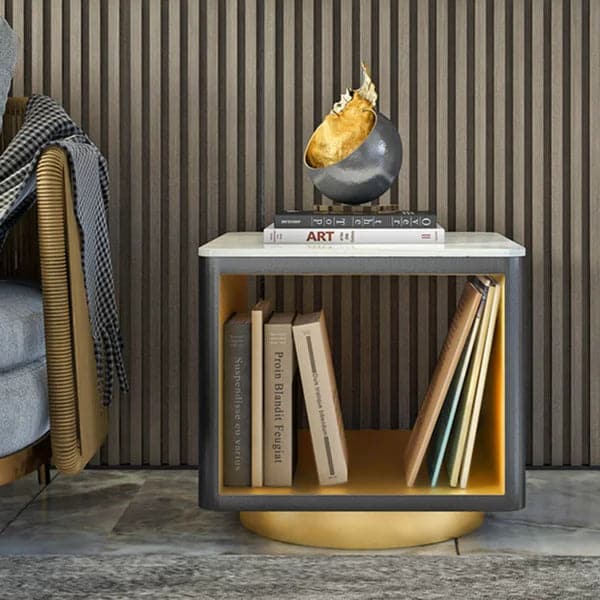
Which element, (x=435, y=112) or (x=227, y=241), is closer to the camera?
(x=227, y=241)

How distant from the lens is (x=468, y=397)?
1708 mm

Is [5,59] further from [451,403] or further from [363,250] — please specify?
[451,403]

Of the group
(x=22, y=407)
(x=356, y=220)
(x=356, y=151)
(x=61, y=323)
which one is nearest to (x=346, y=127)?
(x=356, y=151)

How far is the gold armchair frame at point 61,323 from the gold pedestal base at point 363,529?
0.37 m

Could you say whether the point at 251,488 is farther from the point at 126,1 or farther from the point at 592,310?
the point at 126,1

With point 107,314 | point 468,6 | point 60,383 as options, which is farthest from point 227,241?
point 468,6

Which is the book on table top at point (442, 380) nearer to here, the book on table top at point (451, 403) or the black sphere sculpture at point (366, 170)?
the book on table top at point (451, 403)

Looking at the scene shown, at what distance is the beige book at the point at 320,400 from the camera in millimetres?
1699

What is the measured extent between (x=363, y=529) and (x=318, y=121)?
3.03 ft

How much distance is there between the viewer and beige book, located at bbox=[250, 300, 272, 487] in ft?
5.57

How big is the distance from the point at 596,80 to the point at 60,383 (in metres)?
1.30

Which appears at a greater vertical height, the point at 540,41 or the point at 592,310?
the point at 540,41

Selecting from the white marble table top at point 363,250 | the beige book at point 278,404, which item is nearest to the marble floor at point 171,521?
the beige book at point 278,404

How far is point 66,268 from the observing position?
5.44 feet
